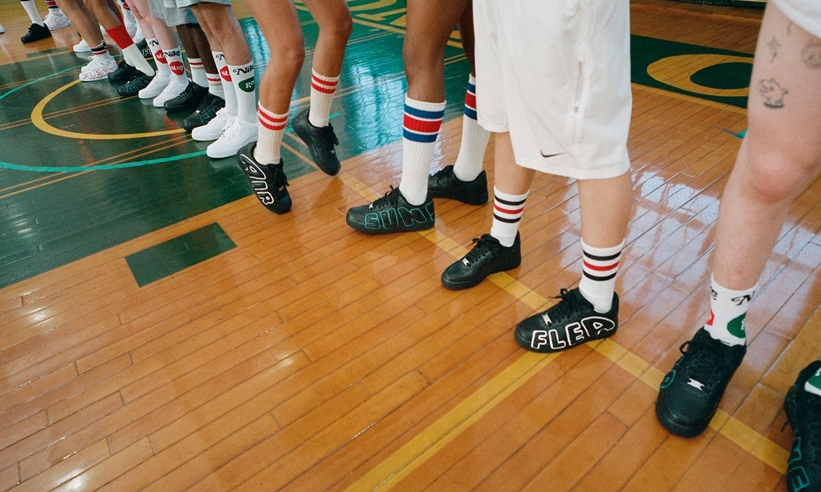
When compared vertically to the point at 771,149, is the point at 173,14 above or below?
above

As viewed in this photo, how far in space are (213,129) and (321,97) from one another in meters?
0.97

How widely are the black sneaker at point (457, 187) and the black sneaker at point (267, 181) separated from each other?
0.65 m

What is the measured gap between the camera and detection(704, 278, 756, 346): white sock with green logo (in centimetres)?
112

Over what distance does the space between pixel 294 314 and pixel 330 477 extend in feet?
1.96

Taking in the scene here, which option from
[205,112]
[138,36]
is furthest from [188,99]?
[138,36]

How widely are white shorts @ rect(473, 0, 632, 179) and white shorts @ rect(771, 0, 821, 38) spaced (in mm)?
289

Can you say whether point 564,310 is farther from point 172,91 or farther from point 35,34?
point 35,34

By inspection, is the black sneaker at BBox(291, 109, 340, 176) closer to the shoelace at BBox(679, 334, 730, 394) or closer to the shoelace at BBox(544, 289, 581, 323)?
the shoelace at BBox(544, 289, 581, 323)

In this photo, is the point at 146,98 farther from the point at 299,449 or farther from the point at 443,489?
the point at 443,489

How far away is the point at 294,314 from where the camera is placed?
→ 1.59m

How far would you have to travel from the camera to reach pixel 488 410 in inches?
49.0

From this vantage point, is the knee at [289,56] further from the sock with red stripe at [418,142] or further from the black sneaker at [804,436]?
the black sneaker at [804,436]

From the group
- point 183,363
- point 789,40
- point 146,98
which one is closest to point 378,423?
point 183,363

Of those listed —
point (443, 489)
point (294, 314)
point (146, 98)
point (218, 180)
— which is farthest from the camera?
point (146, 98)
